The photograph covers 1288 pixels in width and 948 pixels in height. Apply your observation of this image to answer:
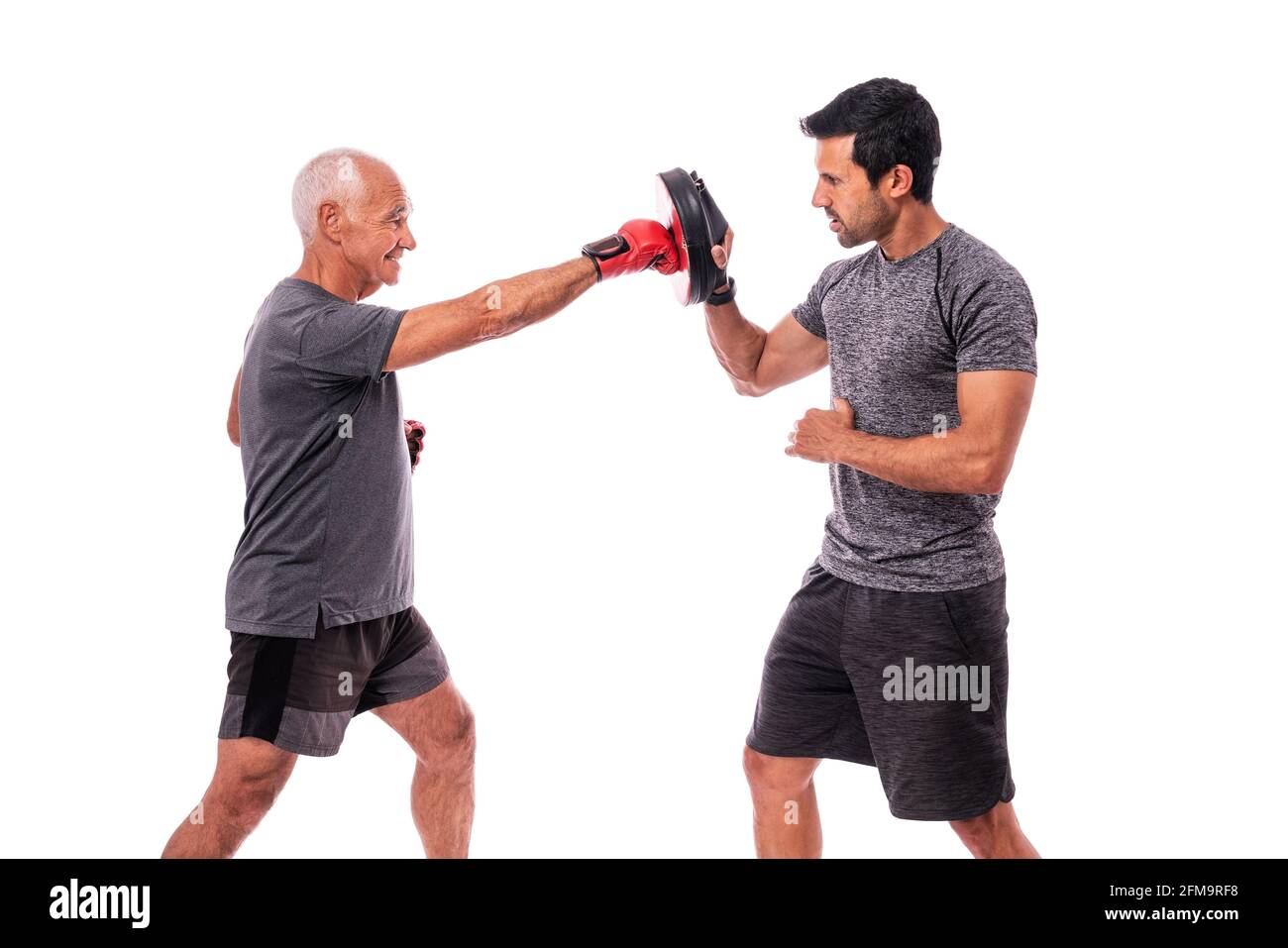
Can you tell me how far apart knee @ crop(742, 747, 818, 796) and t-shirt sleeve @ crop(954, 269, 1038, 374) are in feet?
3.34

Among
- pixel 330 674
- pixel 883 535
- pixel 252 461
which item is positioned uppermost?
pixel 252 461

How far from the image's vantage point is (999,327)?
263cm

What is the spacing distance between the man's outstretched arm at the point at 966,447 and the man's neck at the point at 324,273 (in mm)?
1212

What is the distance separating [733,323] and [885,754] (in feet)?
3.69

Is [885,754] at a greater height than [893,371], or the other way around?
[893,371]

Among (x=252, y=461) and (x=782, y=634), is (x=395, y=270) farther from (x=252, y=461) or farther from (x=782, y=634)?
(x=782, y=634)

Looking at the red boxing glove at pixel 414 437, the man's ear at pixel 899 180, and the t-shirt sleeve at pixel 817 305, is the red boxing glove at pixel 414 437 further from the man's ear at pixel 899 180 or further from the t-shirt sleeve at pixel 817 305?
the man's ear at pixel 899 180

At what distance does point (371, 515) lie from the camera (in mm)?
2980

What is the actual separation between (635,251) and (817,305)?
0.49 m

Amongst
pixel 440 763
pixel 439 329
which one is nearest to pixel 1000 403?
pixel 439 329

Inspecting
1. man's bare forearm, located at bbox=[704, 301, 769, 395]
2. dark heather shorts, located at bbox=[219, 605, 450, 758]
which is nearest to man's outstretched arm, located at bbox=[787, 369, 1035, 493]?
man's bare forearm, located at bbox=[704, 301, 769, 395]

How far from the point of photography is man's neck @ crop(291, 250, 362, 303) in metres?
3.00

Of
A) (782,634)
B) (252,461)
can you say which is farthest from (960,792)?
(252,461)
